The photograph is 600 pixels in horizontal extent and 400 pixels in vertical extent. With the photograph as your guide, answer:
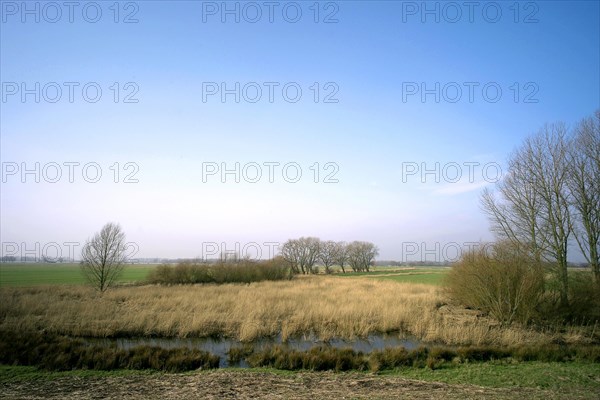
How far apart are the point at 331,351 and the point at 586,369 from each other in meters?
7.46

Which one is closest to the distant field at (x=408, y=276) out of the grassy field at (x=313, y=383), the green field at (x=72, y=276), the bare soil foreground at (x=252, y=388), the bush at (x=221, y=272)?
the green field at (x=72, y=276)

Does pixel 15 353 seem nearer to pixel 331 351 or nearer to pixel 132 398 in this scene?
pixel 132 398

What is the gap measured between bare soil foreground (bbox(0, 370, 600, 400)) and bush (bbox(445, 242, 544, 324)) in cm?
929

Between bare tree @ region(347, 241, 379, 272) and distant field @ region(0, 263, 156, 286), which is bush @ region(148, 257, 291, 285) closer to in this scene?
distant field @ region(0, 263, 156, 286)

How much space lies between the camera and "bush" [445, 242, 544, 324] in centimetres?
1647

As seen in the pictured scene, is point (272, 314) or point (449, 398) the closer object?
point (449, 398)

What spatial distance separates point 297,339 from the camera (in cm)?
1614

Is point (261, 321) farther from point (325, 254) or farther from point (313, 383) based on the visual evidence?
point (325, 254)

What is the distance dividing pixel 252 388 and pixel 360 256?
274 ft

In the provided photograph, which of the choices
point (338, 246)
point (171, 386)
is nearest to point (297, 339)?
point (171, 386)

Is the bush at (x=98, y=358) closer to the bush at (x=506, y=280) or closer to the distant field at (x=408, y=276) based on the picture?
the bush at (x=506, y=280)

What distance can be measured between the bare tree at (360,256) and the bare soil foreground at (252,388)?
80989 mm

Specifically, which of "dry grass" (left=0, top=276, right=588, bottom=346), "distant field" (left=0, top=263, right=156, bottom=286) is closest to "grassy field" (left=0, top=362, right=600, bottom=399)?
"dry grass" (left=0, top=276, right=588, bottom=346)

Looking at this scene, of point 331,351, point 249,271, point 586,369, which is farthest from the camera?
point 249,271
